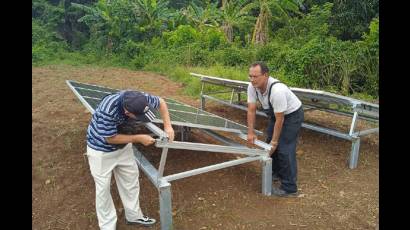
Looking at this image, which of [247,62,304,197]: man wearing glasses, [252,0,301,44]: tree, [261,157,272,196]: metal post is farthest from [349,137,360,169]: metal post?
[252,0,301,44]: tree

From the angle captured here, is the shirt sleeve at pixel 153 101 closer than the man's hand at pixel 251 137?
Yes

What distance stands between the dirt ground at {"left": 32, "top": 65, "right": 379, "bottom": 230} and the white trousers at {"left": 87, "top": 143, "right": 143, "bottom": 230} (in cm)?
29

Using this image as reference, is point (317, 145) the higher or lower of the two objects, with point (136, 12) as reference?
lower

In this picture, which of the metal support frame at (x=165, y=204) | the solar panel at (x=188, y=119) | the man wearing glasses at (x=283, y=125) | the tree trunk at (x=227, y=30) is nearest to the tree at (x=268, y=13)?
the tree trunk at (x=227, y=30)

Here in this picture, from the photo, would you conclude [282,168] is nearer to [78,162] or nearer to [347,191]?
[347,191]

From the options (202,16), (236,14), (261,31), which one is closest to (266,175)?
(261,31)

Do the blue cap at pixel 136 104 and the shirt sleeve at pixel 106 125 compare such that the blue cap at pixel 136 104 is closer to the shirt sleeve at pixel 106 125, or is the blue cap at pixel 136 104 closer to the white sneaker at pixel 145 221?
the shirt sleeve at pixel 106 125

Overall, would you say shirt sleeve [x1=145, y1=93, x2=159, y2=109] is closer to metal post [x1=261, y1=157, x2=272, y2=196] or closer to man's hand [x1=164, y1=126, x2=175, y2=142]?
man's hand [x1=164, y1=126, x2=175, y2=142]

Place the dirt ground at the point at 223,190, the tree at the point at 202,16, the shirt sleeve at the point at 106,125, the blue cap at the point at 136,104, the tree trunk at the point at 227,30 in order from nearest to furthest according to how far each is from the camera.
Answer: the blue cap at the point at 136,104 < the shirt sleeve at the point at 106,125 < the dirt ground at the point at 223,190 < the tree trunk at the point at 227,30 < the tree at the point at 202,16

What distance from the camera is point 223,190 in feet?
15.0

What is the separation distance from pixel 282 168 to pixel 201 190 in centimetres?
105

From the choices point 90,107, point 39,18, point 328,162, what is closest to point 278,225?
point 328,162

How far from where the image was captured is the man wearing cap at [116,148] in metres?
3.31

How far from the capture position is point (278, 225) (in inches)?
151
